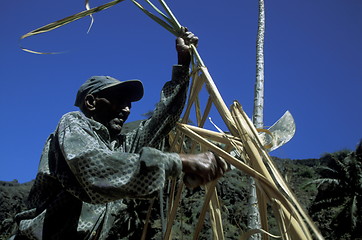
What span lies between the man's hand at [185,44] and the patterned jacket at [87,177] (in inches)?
6.6

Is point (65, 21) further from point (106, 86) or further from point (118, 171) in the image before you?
point (118, 171)

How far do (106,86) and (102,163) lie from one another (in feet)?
1.88

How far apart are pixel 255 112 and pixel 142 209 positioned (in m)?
15.0

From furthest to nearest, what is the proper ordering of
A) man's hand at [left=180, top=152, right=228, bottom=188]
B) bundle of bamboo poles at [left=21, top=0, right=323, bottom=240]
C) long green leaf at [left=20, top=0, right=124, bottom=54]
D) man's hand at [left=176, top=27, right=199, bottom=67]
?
man's hand at [left=176, top=27, right=199, bottom=67]
long green leaf at [left=20, top=0, right=124, bottom=54]
man's hand at [left=180, top=152, right=228, bottom=188]
bundle of bamboo poles at [left=21, top=0, right=323, bottom=240]

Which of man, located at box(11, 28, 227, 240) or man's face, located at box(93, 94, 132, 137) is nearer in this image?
man, located at box(11, 28, 227, 240)

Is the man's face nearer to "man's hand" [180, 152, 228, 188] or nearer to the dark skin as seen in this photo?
the dark skin

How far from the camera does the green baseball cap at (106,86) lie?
170 cm

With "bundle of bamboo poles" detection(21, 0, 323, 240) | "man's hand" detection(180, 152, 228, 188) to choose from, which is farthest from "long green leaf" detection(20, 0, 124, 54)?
"man's hand" detection(180, 152, 228, 188)

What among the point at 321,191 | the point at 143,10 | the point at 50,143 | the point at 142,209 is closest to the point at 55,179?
the point at 50,143

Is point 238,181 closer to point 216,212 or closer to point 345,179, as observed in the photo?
point 345,179

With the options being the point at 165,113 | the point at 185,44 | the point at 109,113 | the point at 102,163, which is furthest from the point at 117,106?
the point at 102,163

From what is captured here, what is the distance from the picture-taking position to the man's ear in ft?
5.52

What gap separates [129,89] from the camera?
179 centimetres

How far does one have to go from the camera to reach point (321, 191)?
29.5 meters
